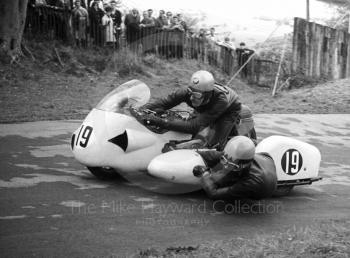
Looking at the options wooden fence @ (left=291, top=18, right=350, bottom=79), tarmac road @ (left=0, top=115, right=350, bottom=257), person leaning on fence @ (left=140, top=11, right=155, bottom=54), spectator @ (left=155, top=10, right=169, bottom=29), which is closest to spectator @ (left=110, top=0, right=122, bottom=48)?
person leaning on fence @ (left=140, top=11, right=155, bottom=54)

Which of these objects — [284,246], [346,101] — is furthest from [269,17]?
[284,246]

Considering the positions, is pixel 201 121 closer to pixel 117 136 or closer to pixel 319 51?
pixel 117 136

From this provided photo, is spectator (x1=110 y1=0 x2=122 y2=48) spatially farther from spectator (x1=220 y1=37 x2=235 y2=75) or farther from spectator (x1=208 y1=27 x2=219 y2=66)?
spectator (x1=220 y1=37 x2=235 y2=75)

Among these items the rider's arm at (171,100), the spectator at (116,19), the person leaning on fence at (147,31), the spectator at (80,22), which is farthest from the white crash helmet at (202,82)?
the person leaning on fence at (147,31)

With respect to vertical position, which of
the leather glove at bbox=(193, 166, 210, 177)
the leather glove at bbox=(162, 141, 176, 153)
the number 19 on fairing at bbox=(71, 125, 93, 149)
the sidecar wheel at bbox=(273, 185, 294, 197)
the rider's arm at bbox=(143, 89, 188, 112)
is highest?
the rider's arm at bbox=(143, 89, 188, 112)

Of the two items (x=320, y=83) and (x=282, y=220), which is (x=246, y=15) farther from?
(x=282, y=220)

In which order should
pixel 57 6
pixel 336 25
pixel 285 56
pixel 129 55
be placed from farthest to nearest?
pixel 336 25 → pixel 285 56 → pixel 129 55 → pixel 57 6

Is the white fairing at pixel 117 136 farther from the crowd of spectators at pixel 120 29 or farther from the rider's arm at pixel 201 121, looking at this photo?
the crowd of spectators at pixel 120 29

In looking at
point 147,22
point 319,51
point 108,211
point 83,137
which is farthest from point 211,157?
point 319,51

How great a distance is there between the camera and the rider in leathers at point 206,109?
8570 mm

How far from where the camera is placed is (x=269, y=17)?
33.8m

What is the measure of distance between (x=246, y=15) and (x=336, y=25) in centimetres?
501

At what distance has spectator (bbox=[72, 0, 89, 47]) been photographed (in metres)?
18.9

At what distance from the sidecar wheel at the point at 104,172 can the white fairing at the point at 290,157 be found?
2.08 m
